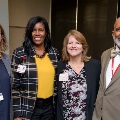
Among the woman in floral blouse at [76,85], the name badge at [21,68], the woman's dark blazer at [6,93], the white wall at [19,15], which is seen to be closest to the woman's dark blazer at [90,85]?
the woman in floral blouse at [76,85]

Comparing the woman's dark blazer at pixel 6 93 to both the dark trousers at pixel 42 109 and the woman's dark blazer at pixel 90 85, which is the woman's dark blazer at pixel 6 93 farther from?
the woman's dark blazer at pixel 90 85

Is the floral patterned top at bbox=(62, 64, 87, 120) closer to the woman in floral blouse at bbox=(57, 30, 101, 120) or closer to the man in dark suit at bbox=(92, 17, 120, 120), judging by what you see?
the woman in floral blouse at bbox=(57, 30, 101, 120)

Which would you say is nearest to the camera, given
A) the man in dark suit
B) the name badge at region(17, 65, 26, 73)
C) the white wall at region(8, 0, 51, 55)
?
the man in dark suit

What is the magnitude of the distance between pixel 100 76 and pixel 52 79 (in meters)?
0.57

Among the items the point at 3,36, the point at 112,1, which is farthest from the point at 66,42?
the point at 112,1

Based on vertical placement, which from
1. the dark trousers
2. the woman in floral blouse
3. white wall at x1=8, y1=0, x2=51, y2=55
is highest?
white wall at x1=8, y1=0, x2=51, y2=55

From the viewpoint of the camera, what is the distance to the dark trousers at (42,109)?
270 cm

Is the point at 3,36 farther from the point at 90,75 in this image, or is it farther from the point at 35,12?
the point at 35,12

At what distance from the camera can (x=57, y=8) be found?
23.1 ft

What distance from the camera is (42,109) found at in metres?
2.71

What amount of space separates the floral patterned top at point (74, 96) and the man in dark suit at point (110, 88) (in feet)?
0.58

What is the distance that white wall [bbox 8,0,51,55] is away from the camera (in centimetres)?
563

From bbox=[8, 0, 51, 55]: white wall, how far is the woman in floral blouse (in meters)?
3.23

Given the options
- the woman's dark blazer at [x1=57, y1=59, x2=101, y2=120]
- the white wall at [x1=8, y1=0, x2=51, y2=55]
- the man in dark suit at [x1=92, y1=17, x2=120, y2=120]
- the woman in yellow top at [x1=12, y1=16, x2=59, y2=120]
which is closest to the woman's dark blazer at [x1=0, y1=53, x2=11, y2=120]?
the woman in yellow top at [x1=12, y1=16, x2=59, y2=120]
